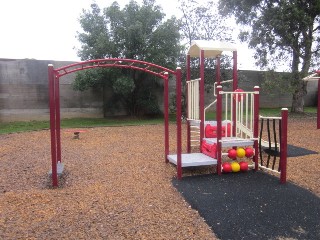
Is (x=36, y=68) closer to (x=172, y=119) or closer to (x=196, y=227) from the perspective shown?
(x=172, y=119)

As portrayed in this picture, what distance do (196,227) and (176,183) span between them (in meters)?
1.48

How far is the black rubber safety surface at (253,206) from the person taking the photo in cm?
286

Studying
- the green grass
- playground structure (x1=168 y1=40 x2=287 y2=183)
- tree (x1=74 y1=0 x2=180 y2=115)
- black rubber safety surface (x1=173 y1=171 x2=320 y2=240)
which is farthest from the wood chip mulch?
tree (x1=74 y1=0 x2=180 y2=115)

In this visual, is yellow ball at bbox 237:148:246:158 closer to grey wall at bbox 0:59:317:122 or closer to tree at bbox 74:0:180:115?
tree at bbox 74:0:180:115

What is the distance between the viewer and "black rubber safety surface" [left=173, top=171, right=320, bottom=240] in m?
2.86

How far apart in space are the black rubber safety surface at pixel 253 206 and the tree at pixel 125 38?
30.4ft

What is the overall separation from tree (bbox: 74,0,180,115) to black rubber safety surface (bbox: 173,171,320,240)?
9.28m

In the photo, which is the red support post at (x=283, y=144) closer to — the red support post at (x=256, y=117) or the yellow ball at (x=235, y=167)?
the red support post at (x=256, y=117)

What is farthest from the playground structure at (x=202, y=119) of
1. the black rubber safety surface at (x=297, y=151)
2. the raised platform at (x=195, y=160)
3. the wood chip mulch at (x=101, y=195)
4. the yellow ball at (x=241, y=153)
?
the black rubber safety surface at (x=297, y=151)

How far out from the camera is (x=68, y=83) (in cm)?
1439

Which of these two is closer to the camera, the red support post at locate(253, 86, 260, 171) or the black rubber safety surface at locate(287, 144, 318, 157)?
the red support post at locate(253, 86, 260, 171)

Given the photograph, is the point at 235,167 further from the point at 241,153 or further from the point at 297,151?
the point at 297,151

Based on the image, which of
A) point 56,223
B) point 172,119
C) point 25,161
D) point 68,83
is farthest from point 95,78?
point 56,223

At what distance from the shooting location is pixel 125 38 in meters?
12.9
